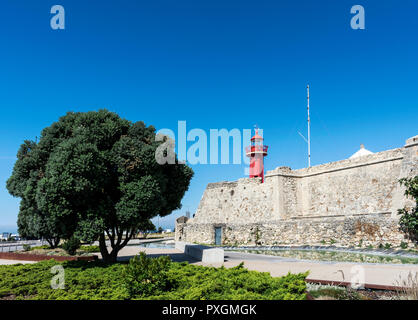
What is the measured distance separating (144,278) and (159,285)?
1.51 ft

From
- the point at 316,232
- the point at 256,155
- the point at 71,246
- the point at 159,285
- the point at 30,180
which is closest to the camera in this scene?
the point at 159,285

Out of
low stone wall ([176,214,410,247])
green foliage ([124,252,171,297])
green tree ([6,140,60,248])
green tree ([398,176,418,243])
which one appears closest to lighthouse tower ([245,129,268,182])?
low stone wall ([176,214,410,247])

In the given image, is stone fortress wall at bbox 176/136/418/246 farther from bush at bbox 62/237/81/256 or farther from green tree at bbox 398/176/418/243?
bush at bbox 62/237/81/256

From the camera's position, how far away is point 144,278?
8.74m

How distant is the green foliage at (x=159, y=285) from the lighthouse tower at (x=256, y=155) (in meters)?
35.1

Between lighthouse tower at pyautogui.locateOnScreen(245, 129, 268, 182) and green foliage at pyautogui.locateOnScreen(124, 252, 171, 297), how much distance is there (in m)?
38.6

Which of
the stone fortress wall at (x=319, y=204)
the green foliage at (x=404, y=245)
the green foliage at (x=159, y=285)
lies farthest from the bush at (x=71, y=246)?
the green foliage at (x=404, y=245)

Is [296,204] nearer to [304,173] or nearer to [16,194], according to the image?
[304,173]

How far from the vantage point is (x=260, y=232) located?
30.0m

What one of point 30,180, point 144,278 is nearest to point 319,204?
point 30,180

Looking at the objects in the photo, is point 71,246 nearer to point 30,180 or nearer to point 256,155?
point 30,180

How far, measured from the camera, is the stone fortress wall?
A: 2327cm

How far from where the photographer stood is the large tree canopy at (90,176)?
1312 centimetres

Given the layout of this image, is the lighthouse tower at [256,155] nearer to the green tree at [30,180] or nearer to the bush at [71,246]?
the bush at [71,246]
